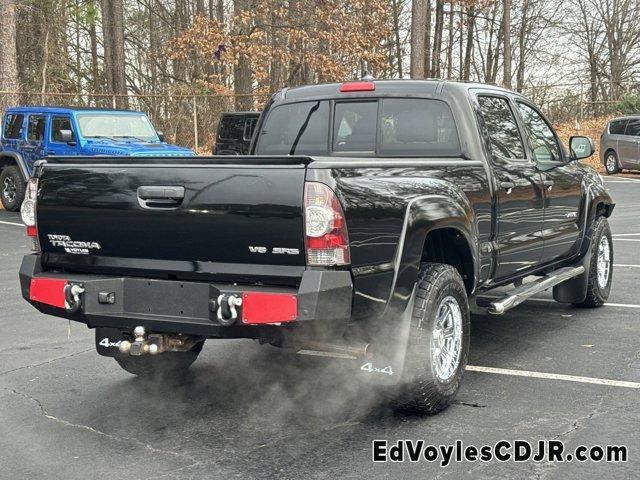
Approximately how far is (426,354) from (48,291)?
2.09 m

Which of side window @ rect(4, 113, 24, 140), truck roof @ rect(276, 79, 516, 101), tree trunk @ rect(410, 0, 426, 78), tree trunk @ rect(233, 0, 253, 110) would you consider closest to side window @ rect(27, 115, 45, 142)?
side window @ rect(4, 113, 24, 140)

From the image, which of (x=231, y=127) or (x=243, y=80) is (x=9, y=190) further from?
(x=243, y=80)

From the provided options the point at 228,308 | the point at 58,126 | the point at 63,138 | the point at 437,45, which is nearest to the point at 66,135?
the point at 63,138

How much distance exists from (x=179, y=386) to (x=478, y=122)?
104 inches

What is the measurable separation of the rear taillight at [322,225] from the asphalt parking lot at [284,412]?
39.1 inches

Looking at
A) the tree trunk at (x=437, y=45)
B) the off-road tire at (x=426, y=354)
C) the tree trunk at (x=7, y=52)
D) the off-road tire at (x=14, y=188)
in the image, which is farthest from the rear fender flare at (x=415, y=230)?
the tree trunk at (x=437, y=45)

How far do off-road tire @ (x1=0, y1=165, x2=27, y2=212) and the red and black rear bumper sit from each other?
12.6 m

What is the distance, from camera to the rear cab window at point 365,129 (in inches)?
226

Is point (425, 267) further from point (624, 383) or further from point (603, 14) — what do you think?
point (603, 14)

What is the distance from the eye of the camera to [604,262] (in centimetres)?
785

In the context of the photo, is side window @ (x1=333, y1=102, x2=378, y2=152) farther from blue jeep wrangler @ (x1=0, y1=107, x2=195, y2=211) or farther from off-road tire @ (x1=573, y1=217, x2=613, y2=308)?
blue jeep wrangler @ (x1=0, y1=107, x2=195, y2=211)

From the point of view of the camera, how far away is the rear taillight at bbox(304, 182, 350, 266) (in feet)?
13.0

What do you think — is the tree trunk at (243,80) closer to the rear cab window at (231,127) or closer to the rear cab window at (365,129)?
the rear cab window at (231,127)

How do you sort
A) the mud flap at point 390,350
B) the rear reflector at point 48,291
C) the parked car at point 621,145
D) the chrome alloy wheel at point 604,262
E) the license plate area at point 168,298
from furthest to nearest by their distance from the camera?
the parked car at point 621,145 < the chrome alloy wheel at point 604,262 < the rear reflector at point 48,291 < the mud flap at point 390,350 < the license plate area at point 168,298
